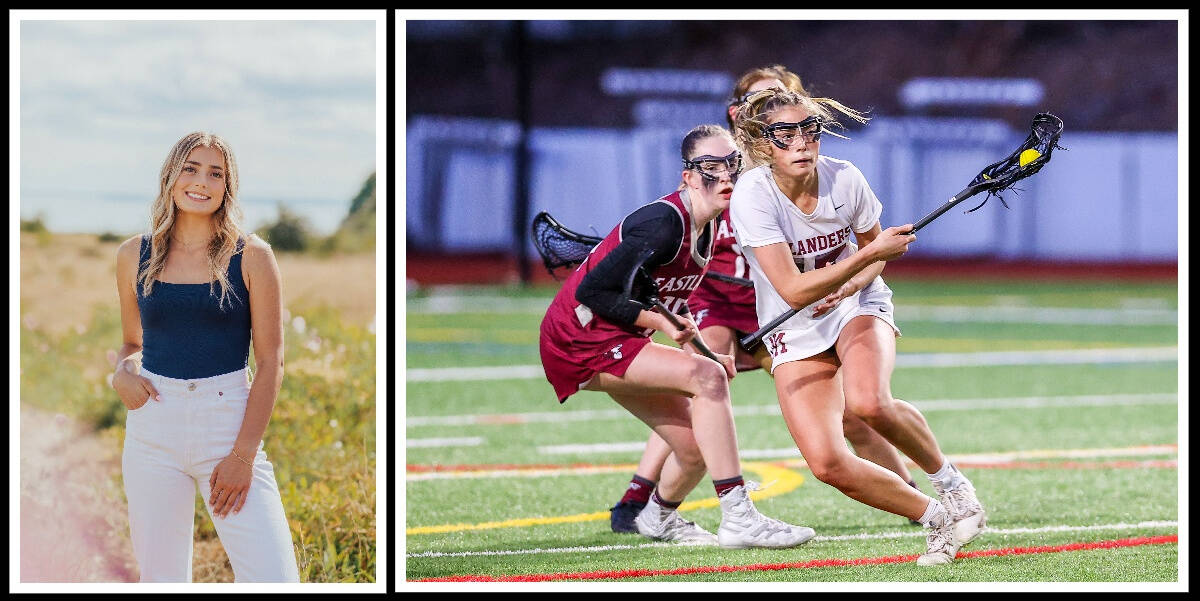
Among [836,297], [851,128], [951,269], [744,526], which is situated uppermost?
[851,128]

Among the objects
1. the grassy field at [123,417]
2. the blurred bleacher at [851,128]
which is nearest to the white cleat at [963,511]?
the grassy field at [123,417]

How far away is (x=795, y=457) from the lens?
6957 millimetres

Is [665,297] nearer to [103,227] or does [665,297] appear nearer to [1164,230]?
[103,227]

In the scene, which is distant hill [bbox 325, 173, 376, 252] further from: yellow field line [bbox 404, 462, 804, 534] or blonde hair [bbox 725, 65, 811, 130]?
blonde hair [bbox 725, 65, 811, 130]

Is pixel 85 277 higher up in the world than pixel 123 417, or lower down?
higher up

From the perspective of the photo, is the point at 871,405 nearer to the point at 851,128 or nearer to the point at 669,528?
the point at 669,528

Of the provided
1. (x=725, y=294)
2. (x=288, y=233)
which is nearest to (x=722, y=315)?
(x=725, y=294)

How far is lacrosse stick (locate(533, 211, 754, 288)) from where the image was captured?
522 centimetres

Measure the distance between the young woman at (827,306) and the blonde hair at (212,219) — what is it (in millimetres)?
1510

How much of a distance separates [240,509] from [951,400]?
231 inches

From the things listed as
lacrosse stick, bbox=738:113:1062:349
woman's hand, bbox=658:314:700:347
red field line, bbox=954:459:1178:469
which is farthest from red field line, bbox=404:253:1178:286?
lacrosse stick, bbox=738:113:1062:349

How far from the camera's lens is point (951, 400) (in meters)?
9.03

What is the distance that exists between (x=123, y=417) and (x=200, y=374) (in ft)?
2.87

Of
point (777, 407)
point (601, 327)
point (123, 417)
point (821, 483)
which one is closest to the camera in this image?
point (123, 417)
